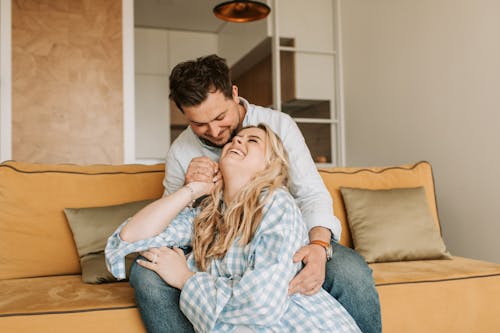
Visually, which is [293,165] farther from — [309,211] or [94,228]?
[94,228]

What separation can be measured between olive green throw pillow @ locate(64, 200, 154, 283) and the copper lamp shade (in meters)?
1.95

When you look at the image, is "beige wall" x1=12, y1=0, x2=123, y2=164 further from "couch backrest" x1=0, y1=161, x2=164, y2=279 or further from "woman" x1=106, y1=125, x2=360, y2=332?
"woman" x1=106, y1=125, x2=360, y2=332

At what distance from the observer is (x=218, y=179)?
1444 mm

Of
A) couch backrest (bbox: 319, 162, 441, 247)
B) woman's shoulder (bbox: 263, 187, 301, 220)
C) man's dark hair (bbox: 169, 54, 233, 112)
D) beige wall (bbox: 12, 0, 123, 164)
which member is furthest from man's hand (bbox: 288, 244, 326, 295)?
beige wall (bbox: 12, 0, 123, 164)

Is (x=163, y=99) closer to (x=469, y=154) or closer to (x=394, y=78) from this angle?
(x=394, y=78)

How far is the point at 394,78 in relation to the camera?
3.43 m

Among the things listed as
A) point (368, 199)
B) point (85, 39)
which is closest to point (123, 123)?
point (85, 39)

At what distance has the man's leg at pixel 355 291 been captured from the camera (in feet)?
4.54

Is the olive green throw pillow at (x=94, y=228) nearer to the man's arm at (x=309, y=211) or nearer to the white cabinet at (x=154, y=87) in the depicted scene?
the man's arm at (x=309, y=211)

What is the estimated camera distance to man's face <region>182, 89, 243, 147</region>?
1.58 metres

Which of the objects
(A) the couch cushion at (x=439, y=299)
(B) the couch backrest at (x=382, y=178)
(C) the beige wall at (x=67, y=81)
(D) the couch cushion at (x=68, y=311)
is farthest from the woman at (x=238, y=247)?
(C) the beige wall at (x=67, y=81)

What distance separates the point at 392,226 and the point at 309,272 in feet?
3.02

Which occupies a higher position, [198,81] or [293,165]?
[198,81]

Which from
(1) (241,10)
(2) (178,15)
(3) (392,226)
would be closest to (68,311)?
(3) (392,226)
